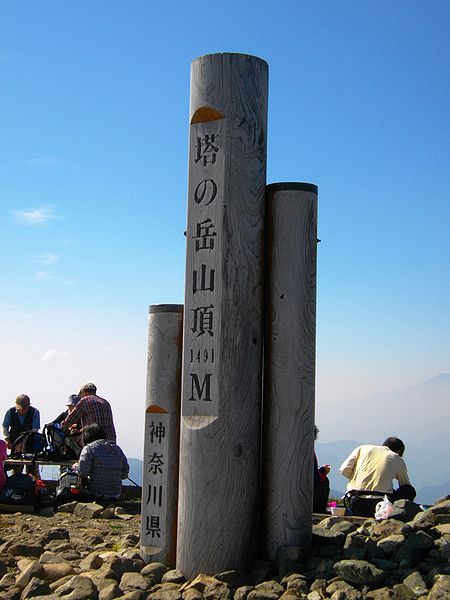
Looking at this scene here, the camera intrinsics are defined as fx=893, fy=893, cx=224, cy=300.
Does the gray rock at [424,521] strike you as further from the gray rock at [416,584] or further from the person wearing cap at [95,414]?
the person wearing cap at [95,414]

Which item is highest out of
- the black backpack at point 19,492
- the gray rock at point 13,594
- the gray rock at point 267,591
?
the black backpack at point 19,492

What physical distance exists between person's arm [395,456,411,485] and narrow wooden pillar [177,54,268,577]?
12.8ft

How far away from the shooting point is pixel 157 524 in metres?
7.68

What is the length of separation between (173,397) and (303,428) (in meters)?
1.24

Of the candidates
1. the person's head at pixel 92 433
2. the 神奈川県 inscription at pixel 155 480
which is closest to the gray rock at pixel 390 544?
the 神奈川県 inscription at pixel 155 480

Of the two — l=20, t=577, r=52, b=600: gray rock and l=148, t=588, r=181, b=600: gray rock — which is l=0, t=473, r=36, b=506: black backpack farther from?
l=148, t=588, r=181, b=600: gray rock

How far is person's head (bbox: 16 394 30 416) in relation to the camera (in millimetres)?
15602

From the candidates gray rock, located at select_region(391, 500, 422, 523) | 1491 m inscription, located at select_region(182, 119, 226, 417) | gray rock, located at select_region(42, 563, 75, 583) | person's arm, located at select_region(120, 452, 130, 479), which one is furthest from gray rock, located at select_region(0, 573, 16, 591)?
person's arm, located at select_region(120, 452, 130, 479)

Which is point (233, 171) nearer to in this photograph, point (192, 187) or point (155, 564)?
point (192, 187)

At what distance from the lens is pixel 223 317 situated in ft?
23.3

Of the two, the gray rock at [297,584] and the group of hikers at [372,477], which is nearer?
the gray rock at [297,584]

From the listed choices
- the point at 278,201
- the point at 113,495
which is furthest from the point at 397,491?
the point at 278,201

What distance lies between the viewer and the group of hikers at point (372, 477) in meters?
10.3

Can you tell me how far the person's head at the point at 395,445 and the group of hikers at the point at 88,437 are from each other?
139 inches
